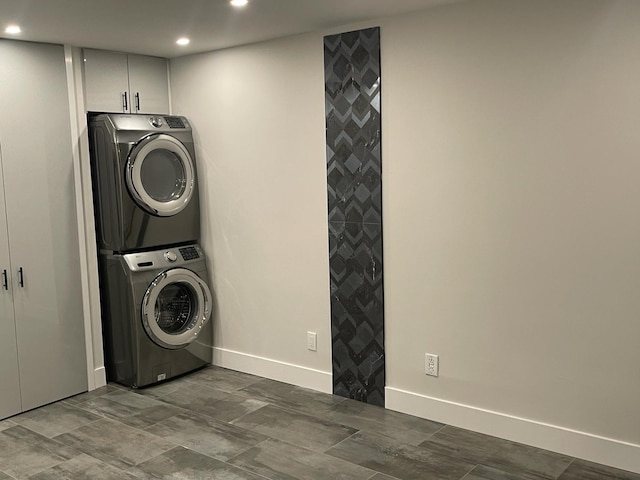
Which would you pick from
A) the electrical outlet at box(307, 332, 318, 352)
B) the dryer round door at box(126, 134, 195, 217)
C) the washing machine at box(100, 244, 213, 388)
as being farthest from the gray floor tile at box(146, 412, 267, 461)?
the dryer round door at box(126, 134, 195, 217)

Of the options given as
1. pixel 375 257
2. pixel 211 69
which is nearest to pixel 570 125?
pixel 375 257

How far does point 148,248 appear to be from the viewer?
4316 mm

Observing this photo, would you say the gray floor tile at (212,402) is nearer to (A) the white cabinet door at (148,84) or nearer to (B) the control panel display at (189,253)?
(B) the control panel display at (189,253)

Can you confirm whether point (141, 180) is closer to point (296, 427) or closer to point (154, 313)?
point (154, 313)

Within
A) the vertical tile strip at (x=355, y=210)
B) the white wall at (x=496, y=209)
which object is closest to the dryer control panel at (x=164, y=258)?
the white wall at (x=496, y=209)

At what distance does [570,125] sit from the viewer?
9.89 ft

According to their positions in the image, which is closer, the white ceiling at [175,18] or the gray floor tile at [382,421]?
the white ceiling at [175,18]

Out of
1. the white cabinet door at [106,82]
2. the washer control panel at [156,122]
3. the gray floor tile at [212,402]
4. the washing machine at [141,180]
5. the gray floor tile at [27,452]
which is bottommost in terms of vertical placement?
the gray floor tile at [27,452]

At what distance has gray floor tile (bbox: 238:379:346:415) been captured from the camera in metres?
3.90

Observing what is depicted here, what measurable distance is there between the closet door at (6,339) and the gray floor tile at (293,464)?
156cm

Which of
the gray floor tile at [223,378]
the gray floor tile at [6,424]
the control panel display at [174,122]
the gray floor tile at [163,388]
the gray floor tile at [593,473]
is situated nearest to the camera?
the gray floor tile at [593,473]

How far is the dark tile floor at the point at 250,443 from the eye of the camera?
3.08 metres

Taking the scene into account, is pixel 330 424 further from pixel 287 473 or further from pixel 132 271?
pixel 132 271

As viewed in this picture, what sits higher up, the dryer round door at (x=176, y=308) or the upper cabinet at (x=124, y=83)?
the upper cabinet at (x=124, y=83)
